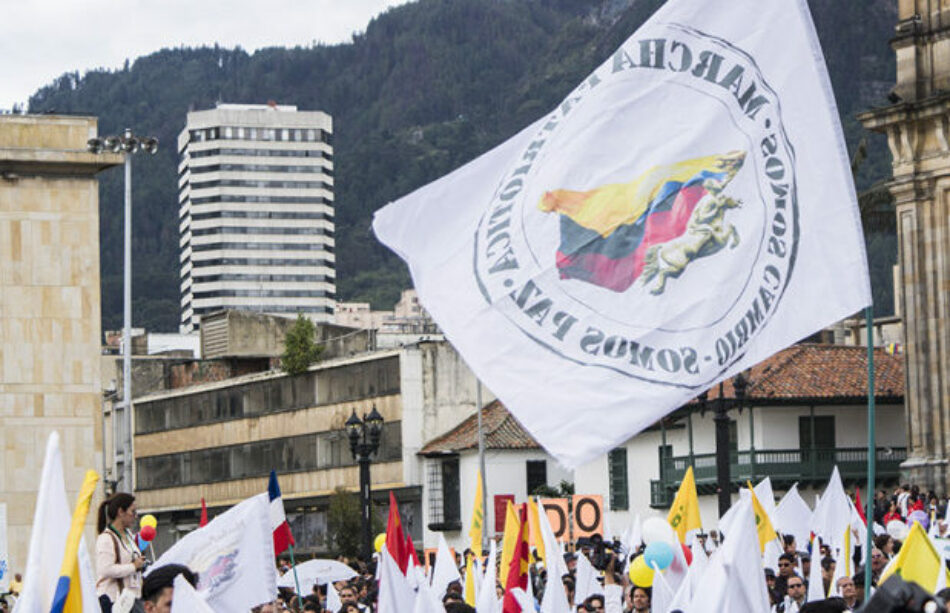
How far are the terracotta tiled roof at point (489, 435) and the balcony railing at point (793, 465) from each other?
23.9 ft

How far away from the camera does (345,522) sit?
7406cm

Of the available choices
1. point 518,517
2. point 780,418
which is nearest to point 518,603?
point 518,517

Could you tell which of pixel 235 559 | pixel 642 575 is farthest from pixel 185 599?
pixel 642 575

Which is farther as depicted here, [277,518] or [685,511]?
[685,511]

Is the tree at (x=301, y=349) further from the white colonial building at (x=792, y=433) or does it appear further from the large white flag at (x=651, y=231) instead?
the large white flag at (x=651, y=231)

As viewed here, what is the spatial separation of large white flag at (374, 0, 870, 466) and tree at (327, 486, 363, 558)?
202 feet

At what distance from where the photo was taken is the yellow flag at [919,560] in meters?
10.4

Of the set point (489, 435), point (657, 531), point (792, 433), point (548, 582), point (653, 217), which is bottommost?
Answer: point (548, 582)

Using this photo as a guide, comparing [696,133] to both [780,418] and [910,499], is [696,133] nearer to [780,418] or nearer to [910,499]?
[910,499]

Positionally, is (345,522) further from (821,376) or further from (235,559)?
(235,559)

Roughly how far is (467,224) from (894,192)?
1643 inches

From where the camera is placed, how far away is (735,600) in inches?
403

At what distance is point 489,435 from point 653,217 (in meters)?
62.9

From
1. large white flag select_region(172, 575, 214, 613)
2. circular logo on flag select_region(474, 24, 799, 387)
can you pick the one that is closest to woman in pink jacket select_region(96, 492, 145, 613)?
circular logo on flag select_region(474, 24, 799, 387)
